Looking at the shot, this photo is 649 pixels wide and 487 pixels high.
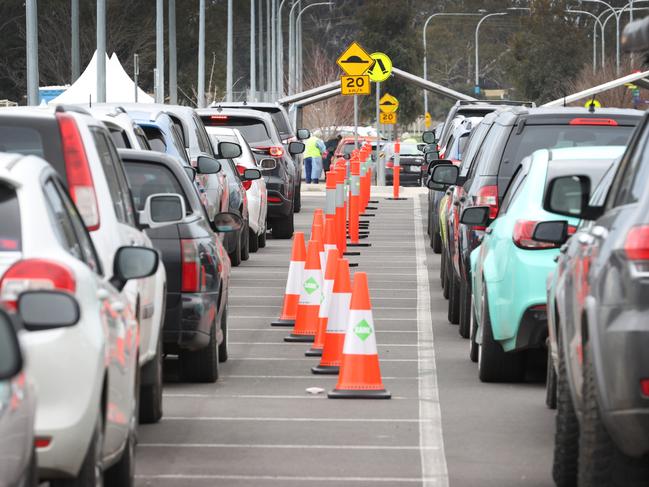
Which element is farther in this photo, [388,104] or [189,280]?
[388,104]

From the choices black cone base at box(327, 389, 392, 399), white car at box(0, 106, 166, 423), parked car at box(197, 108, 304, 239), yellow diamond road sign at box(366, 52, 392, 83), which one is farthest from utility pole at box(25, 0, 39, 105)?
white car at box(0, 106, 166, 423)

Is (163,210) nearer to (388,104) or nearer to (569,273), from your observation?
(569,273)

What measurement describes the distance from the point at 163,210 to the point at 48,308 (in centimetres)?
550

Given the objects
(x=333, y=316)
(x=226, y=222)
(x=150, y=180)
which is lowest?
(x=333, y=316)

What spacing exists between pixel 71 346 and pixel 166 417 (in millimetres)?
4537

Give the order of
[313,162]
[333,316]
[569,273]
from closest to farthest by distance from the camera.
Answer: [569,273], [333,316], [313,162]

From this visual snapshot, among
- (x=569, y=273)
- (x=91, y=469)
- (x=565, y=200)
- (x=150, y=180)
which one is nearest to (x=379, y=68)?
(x=150, y=180)

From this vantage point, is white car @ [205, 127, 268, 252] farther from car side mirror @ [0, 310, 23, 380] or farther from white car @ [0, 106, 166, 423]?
car side mirror @ [0, 310, 23, 380]

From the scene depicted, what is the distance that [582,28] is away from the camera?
344ft

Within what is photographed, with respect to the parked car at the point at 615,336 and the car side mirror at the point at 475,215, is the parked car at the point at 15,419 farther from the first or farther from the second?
the car side mirror at the point at 475,215

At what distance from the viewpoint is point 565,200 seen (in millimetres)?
9445

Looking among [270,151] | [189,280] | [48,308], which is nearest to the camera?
[48,308]

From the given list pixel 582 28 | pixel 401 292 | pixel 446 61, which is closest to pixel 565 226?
pixel 401 292

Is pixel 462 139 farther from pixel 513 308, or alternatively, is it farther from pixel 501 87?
pixel 501 87
